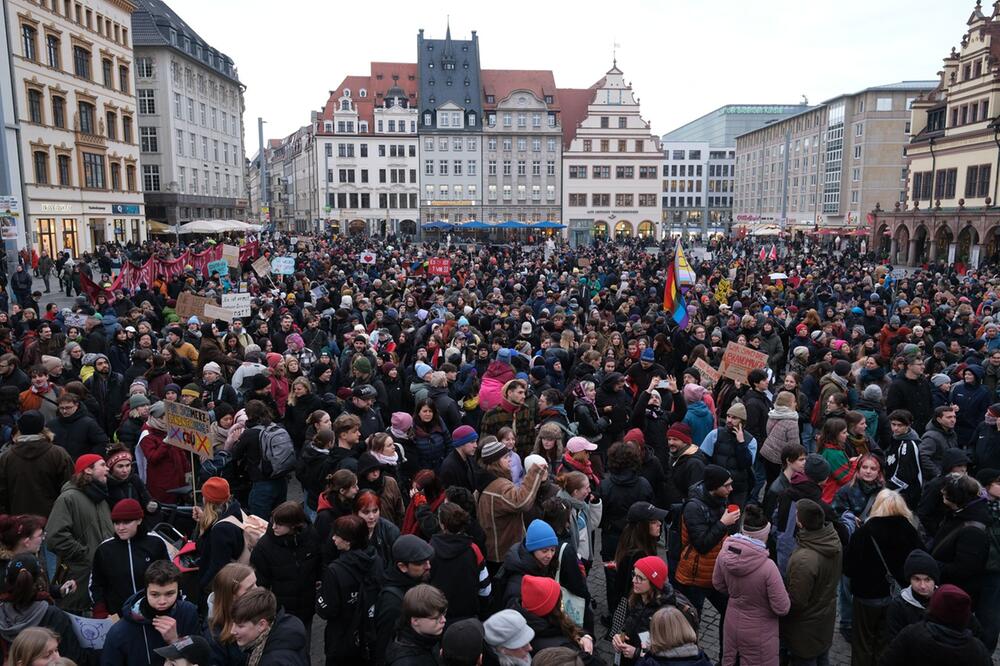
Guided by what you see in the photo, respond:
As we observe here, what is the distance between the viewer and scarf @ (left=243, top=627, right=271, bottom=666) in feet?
12.5

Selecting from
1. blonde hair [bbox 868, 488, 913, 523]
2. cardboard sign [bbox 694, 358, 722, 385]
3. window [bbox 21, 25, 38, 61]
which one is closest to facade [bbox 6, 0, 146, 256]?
window [bbox 21, 25, 38, 61]

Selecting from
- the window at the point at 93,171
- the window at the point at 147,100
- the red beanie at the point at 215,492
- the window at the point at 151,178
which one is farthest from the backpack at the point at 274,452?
the window at the point at 147,100

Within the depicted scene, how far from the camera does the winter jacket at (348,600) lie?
4445 millimetres

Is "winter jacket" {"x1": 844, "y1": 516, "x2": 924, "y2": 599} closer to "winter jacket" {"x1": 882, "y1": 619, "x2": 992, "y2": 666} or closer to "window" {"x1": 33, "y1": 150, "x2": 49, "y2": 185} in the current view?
"winter jacket" {"x1": 882, "y1": 619, "x2": 992, "y2": 666}

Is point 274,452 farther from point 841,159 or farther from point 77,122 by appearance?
point 841,159

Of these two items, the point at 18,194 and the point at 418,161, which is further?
the point at 418,161

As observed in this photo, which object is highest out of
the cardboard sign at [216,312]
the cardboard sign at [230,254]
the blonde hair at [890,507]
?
the cardboard sign at [230,254]

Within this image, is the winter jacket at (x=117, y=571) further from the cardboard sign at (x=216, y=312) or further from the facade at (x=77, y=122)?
the facade at (x=77, y=122)

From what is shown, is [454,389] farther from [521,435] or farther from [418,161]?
[418,161]

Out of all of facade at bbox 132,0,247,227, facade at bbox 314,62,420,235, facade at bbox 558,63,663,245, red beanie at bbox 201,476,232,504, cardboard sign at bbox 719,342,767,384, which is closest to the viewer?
red beanie at bbox 201,476,232,504

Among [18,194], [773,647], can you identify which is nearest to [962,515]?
[773,647]

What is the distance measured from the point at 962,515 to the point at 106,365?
9157mm

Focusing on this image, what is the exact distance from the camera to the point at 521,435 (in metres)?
7.80

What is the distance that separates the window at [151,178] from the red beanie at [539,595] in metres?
60.5
